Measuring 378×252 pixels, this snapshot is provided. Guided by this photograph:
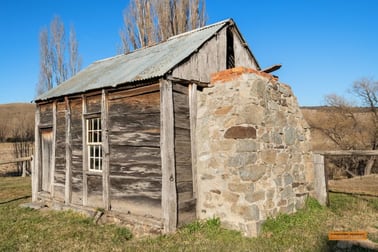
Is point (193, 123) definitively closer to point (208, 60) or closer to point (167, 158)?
point (167, 158)

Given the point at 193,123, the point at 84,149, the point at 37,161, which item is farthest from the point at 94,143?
the point at 37,161

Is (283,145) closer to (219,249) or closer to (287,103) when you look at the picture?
(287,103)

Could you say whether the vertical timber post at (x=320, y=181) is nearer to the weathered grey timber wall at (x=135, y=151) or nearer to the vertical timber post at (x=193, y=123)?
the vertical timber post at (x=193, y=123)

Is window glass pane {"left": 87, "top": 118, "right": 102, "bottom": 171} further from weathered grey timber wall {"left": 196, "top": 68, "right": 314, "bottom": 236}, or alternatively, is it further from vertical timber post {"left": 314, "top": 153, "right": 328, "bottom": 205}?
vertical timber post {"left": 314, "top": 153, "right": 328, "bottom": 205}

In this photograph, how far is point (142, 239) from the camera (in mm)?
6105

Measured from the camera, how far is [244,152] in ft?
20.3

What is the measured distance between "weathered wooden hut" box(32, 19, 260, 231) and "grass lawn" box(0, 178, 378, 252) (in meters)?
0.56

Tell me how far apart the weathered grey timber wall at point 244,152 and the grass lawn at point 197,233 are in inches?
13.5

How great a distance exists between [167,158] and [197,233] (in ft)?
5.50

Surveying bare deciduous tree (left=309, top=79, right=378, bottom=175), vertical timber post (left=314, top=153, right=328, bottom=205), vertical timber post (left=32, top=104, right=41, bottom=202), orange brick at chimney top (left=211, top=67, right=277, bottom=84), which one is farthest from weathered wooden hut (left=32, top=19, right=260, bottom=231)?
bare deciduous tree (left=309, top=79, right=378, bottom=175)

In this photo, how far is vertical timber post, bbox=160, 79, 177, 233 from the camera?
243 inches

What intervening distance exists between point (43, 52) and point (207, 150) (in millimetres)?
18799

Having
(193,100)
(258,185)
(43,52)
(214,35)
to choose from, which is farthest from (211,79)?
(43,52)

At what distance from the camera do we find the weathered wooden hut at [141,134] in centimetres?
640
